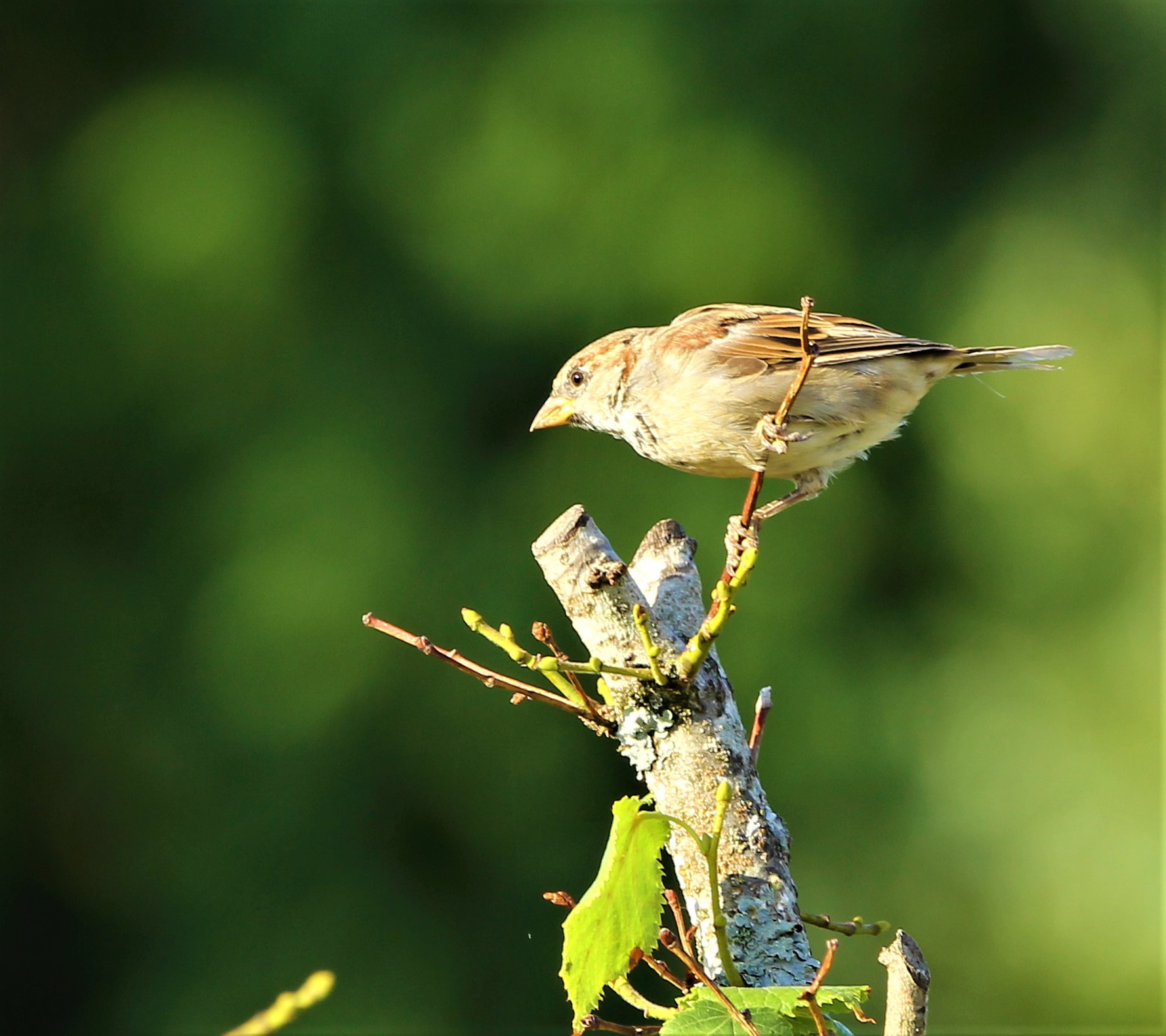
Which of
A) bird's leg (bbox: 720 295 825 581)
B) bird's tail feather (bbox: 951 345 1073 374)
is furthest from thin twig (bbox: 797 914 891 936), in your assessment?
bird's tail feather (bbox: 951 345 1073 374)

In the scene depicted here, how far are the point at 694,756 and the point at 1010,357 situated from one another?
1808mm

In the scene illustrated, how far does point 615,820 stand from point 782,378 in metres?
1.84

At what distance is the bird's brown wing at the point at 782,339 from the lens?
343cm

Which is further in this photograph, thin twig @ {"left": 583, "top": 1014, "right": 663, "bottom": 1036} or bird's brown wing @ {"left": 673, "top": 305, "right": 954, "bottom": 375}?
bird's brown wing @ {"left": 673, "top": 305, "right": 954, "bottom": 375}

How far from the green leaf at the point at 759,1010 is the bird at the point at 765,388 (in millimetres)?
1522

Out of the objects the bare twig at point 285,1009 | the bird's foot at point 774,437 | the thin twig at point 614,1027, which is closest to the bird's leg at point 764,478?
the bird's foot at point 774,437

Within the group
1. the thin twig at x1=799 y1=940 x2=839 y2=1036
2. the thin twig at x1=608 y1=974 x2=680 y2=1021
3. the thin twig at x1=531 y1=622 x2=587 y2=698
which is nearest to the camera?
the thin twig at x1=799 y1=940 x2=839 y2=1036

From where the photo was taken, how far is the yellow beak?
12.7ft

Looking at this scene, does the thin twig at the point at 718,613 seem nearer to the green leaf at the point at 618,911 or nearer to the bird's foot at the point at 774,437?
the green leaf at the point at 618,911

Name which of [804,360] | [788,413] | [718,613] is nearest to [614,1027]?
[718,613]

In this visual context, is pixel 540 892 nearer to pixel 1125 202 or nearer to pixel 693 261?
pixel 693 261

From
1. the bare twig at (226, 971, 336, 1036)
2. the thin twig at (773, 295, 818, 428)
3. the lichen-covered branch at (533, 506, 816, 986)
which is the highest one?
the thin twig at (773, 295, 818, 428)

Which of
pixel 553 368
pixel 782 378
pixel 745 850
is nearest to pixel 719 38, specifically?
pixel 553 368

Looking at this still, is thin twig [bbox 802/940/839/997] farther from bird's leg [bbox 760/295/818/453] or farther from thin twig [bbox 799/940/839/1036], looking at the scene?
bird's leg [bbox 760/295/818/453]
